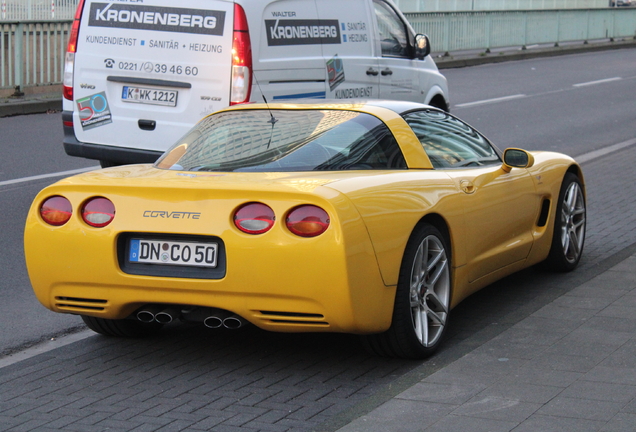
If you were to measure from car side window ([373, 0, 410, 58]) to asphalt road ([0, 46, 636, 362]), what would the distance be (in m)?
2.91

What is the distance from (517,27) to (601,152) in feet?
76.4

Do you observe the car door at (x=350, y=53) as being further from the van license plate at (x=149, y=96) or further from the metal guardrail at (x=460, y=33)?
the metal guardrail at (x=460, y=33)

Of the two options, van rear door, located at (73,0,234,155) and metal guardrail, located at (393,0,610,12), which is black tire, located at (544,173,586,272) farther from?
metal guardrail, located at (393,0,610,12)

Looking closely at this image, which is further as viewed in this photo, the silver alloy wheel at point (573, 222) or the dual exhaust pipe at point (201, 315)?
the silver alloy wheel at point (573, 222)

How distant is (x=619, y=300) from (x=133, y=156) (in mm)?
4754

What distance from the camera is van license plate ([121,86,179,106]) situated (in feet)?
29.0

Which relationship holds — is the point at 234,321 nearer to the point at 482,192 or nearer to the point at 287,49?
the point at 482,192

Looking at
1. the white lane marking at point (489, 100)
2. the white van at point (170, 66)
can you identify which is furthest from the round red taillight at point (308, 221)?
the white lane marking at point (489, 100)

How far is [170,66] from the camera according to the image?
879cm

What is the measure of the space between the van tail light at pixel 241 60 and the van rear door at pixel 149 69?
0.05 meters

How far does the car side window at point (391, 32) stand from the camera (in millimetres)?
11008

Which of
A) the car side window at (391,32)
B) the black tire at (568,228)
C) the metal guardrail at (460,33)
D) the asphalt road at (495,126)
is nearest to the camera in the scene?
the asphalt road at (495,126)

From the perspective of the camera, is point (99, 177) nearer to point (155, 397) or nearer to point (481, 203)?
point (155, 397)

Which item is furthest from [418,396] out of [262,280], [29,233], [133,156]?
[133,156]
